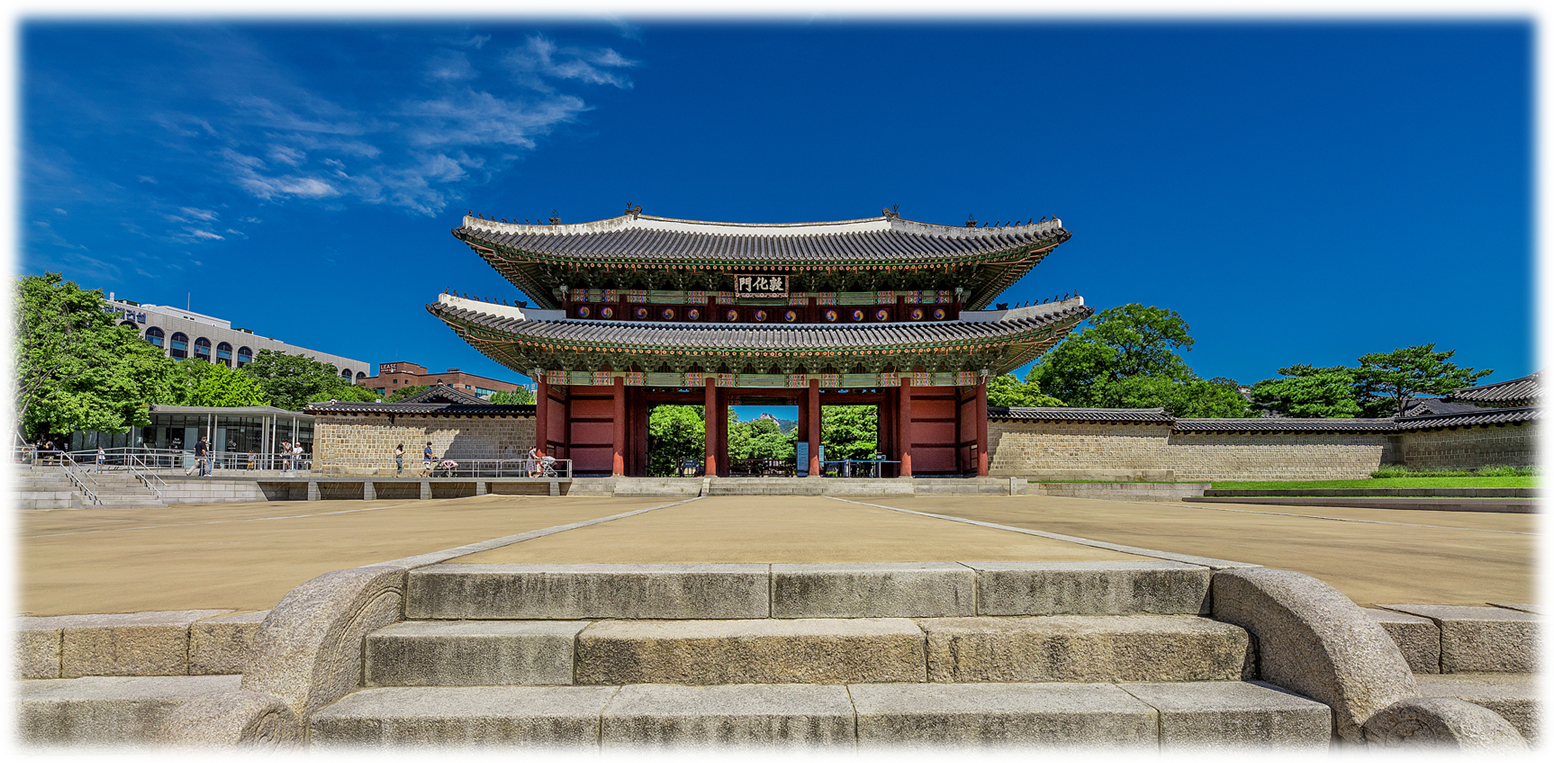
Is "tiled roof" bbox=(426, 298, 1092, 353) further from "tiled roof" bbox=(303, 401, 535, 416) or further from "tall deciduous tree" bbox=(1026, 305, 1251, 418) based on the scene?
"tall deciduous tree" bbox=(1026, 305, 1251, 418)

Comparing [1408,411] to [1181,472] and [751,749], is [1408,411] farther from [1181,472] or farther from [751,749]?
[751,749]

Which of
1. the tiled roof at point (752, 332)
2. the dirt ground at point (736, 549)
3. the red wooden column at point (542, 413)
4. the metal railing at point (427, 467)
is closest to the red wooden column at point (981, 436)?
the tiled roof at point (752, 332)

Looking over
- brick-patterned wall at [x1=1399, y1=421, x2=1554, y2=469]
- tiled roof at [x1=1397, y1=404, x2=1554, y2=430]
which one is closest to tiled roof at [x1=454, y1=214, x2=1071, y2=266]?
tiled roof at [x1=1397, y1=404, x2=1554, y2=430]

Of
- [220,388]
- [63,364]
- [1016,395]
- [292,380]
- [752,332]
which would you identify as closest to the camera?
[752,332]

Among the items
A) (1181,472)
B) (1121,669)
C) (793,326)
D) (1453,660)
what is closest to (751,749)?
(1121,669)

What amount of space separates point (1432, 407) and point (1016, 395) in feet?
57.1

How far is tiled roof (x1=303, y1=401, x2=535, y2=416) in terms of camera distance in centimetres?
2145

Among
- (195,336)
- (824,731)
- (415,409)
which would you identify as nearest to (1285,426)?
(824,731)

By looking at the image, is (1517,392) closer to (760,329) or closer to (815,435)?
(815,435)

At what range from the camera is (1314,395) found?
1318 inches

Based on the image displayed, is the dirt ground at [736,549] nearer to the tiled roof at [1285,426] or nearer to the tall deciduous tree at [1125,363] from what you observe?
the tiled roof at [1285,426]

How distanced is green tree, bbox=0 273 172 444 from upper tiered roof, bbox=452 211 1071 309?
734 inches

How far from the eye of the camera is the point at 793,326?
71.2 ft

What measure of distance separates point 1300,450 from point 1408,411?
10.7 m
